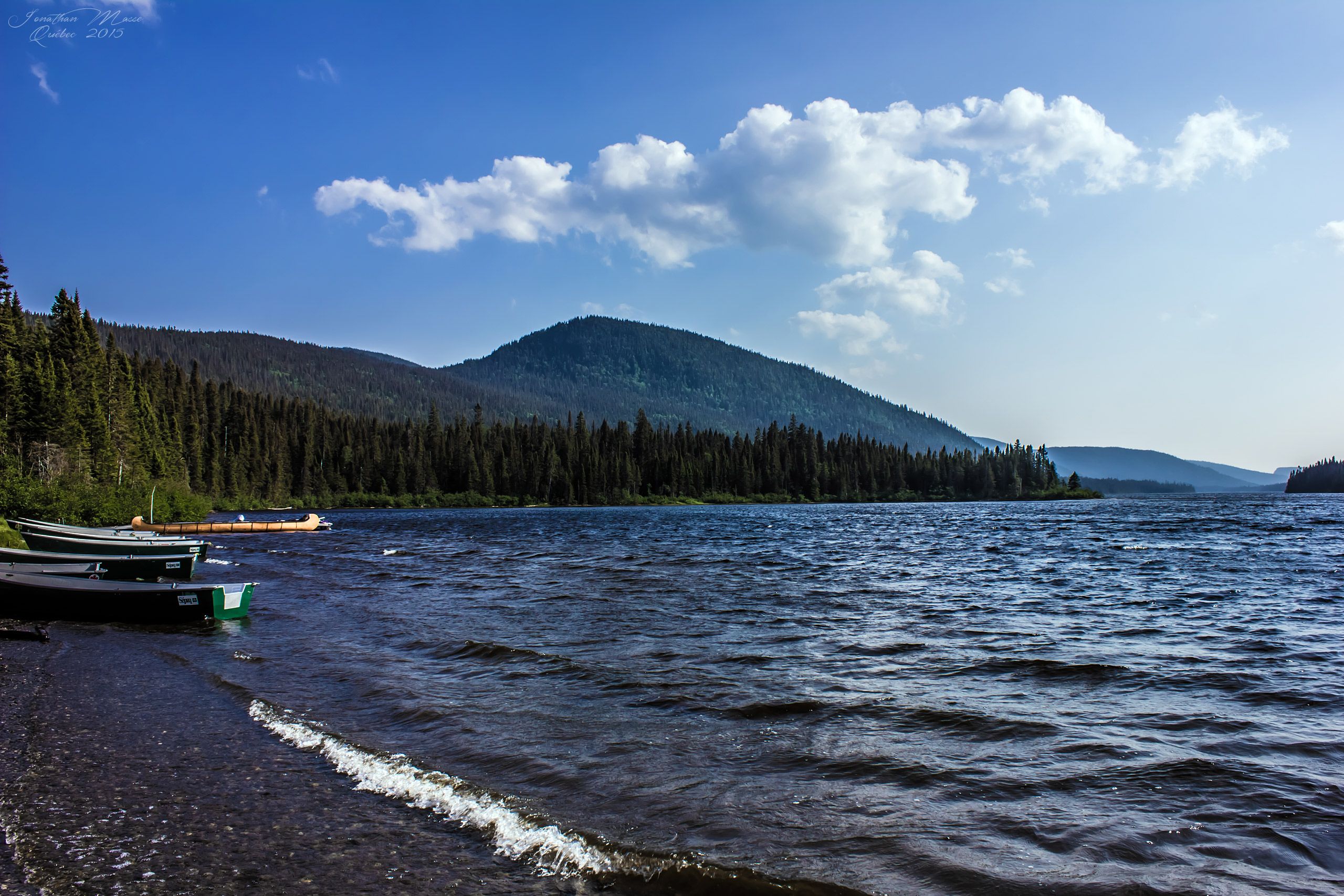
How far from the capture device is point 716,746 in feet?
33.5

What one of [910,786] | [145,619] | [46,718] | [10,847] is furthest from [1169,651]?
[145,619]

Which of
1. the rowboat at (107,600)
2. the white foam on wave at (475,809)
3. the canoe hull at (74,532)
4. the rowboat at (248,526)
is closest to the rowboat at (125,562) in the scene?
the rowboat at (107,600)

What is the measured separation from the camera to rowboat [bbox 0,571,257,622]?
802 inches

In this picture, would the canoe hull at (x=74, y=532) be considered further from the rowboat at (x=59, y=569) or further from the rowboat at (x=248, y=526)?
the rowboat at (x=248, y=526)

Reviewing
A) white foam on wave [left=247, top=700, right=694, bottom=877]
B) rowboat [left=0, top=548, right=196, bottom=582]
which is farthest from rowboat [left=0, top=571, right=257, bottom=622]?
white foam on wave [left=247, top=700, right=694, bottom=877]

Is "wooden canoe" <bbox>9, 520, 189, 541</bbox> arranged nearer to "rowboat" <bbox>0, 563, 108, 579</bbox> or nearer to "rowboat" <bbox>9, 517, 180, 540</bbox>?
"rowboat" <bbox>9, 517, 180, 540</bbox>

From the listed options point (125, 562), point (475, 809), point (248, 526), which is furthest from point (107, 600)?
point (248, 526)

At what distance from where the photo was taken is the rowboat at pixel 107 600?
802 inches

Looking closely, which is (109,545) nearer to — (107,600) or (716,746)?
(107,600)

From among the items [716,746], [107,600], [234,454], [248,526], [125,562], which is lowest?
[248,526]

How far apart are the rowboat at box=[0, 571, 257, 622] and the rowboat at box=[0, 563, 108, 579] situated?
456mm

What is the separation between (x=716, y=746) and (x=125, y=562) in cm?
2435

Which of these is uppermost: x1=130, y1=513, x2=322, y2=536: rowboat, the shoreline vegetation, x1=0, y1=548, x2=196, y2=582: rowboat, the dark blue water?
the shoreline vegetation

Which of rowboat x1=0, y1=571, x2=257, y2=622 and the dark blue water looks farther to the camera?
rowboat x1=0, y1=571, x2=257, y2=622
